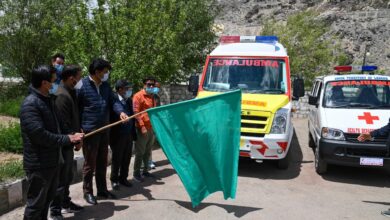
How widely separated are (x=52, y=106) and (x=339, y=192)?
4912 millimetres

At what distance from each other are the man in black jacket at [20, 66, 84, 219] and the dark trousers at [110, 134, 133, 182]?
183 cm

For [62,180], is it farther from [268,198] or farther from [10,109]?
[10,109]

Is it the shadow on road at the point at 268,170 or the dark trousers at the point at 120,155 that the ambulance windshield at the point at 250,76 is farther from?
the dark trousers at the point at 120,155

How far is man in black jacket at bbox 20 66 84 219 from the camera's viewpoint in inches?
146

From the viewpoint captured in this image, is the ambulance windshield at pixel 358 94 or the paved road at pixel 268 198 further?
the ambulance windshield at pixel 358 94

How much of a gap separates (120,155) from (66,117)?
1535 mm

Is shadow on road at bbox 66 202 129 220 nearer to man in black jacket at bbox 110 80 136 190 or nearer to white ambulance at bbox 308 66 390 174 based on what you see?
man in black jacket at bbox 110 80 136 190

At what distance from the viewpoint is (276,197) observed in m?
5.86

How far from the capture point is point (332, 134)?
679 centimetres

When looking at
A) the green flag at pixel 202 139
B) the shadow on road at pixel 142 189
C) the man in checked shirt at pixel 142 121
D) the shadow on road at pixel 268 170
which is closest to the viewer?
the green flag at pixel 202 139

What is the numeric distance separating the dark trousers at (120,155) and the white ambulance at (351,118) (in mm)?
3620

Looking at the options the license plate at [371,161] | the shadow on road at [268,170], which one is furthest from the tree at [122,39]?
the license plate at [371,161]

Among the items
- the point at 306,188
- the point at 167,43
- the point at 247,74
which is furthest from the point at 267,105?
the point at 167,43

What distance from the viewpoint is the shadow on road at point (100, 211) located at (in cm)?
479
